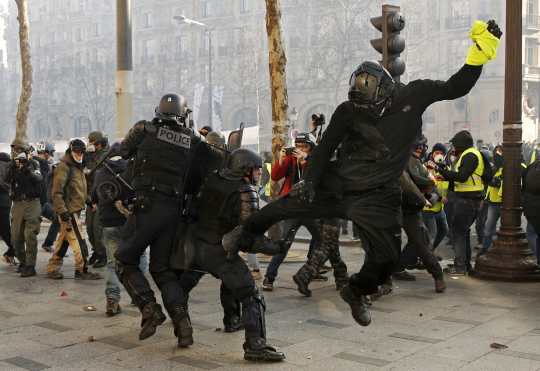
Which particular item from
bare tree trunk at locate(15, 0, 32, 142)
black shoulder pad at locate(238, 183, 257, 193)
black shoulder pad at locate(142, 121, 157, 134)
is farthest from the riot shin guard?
bare tree trunk at locate(15, 0, 32, 142)

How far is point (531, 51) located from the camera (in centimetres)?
5144

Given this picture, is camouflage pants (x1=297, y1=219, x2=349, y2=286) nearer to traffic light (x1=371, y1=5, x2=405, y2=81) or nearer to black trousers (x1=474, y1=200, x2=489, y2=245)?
traffic light (x1=371, y1=5, x2=405, y2=81)

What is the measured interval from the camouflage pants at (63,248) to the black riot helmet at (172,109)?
3.57 meters

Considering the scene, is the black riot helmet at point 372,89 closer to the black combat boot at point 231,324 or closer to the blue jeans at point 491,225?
the black combat boot at point 231,324

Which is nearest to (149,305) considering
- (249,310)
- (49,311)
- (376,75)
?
(249,310)

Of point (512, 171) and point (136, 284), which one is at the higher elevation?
point (512, 171)

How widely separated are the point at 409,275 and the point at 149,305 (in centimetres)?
400

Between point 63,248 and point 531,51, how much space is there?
4804 cm

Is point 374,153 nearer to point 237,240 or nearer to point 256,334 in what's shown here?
point 237,240

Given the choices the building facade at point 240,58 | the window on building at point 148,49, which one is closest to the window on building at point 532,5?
the building facade at point 240,58

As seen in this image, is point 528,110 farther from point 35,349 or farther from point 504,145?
point 35,349

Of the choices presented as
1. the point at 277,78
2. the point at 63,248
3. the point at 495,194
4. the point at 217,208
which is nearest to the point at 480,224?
the point at 495,194

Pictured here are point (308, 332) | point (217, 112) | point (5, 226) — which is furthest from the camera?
point (217, 112)

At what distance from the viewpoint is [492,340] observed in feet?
19.0
